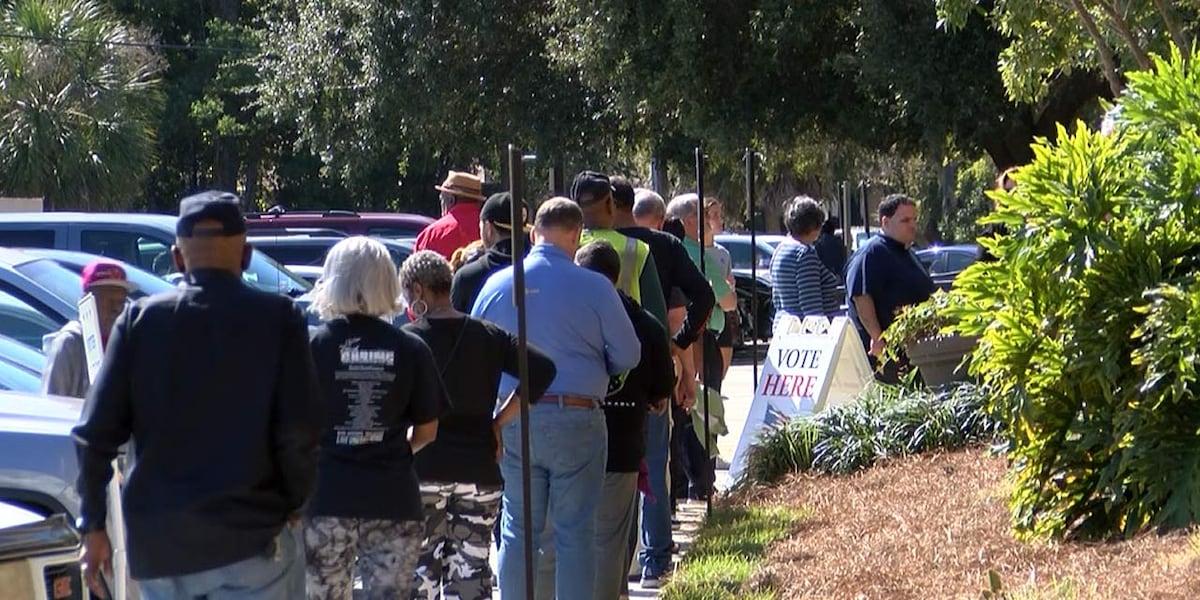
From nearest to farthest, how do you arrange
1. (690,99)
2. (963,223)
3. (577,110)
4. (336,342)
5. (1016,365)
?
1. (336,342)
2. (1016,365)
3. (690,99)
4. (577,110)
5. (963,223)

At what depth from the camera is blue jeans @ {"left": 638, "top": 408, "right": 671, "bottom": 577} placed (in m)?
8.70

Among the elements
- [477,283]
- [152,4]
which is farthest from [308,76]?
[477,283]

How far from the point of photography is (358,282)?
18.8ft

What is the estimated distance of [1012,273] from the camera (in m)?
7.30

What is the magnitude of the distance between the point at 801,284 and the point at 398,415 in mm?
6412

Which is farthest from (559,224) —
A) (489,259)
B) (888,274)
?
(888,274)

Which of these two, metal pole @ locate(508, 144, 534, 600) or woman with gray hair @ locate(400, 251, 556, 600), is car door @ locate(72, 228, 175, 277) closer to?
woman with gray hair @ locate(400, 251, 556, 600)

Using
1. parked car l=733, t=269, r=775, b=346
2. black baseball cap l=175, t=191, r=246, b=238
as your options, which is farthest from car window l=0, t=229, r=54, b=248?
parked car l=733, t=269, r=775, b=346

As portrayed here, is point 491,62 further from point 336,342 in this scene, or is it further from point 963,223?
point 963,223

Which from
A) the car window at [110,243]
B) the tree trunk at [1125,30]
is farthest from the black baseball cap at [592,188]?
A: the car window at [110,243]

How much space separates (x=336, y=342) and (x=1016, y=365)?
3.04 m

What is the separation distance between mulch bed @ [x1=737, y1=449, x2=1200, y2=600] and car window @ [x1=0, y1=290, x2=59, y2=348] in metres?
4.30

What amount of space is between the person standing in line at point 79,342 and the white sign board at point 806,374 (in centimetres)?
503

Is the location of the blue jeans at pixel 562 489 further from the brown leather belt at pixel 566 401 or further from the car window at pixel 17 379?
the car window at pixel 17 379
